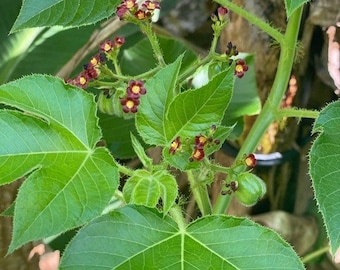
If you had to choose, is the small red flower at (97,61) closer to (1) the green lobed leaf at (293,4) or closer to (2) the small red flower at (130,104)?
(2) the small red flower at (130,104)

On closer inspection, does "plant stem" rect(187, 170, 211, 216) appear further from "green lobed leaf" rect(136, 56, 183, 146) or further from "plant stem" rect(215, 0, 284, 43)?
"plant stem" rect(215, 0, 284, 43)

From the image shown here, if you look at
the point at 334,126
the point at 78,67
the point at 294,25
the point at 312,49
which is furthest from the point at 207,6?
the point at 334,126

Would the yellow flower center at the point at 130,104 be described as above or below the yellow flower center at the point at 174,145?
above

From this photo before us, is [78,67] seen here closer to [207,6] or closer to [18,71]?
[18,71]

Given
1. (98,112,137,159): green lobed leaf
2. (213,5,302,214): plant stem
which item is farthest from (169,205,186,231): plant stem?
(98,112,137,159): green lobed leaf

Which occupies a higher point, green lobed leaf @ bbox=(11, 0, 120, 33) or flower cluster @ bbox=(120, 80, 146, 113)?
green lobed leaf @ bbox=(11, 0, 120, 33)

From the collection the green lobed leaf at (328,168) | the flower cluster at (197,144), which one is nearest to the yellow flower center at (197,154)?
the flower cluster at (197,144)

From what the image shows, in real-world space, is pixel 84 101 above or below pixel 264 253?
above
